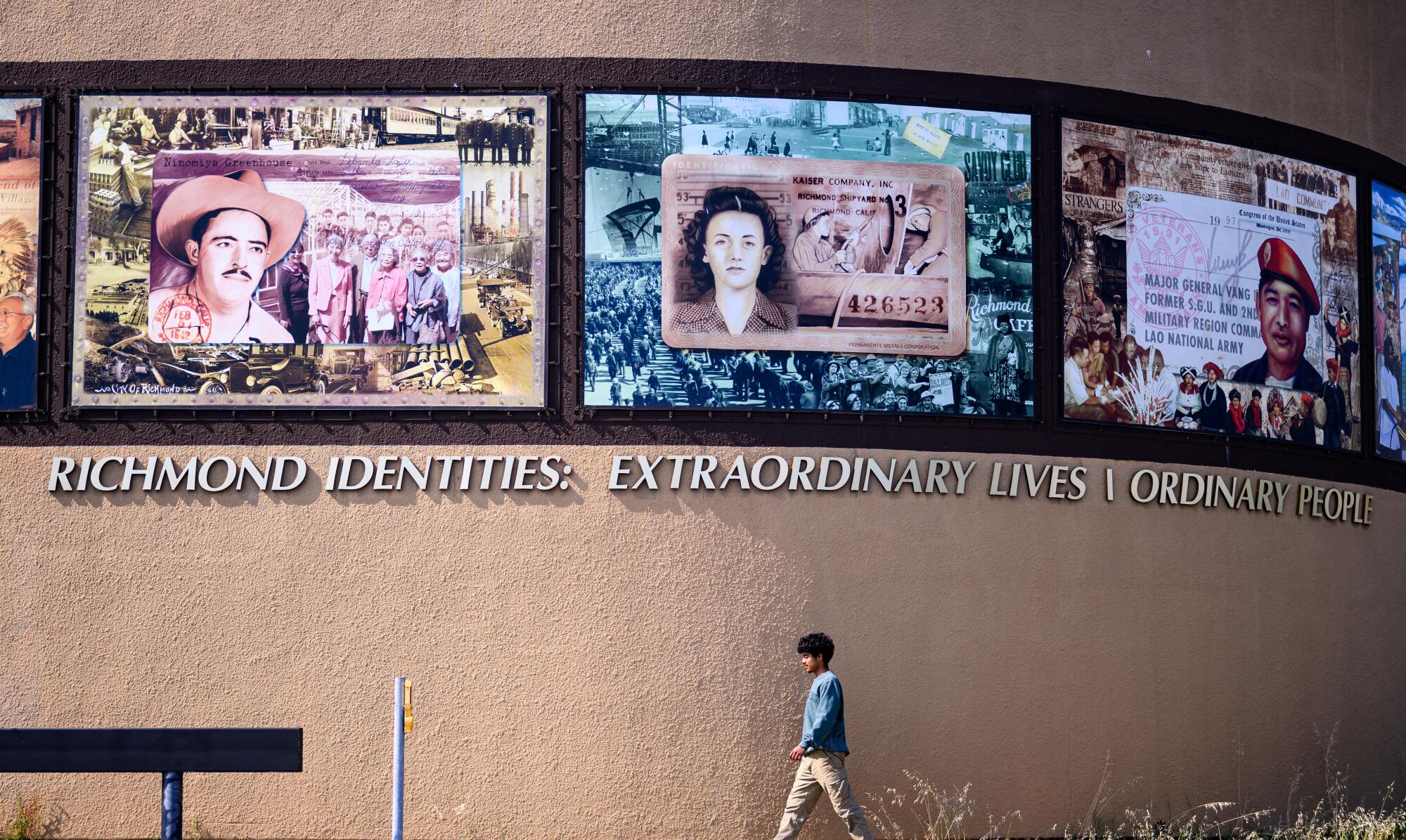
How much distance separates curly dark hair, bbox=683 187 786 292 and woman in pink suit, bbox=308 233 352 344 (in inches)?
105

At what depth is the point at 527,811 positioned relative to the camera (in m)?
12.0

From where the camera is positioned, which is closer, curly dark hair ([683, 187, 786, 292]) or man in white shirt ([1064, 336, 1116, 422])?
curly dark hair ([683, 187, 786, 292])

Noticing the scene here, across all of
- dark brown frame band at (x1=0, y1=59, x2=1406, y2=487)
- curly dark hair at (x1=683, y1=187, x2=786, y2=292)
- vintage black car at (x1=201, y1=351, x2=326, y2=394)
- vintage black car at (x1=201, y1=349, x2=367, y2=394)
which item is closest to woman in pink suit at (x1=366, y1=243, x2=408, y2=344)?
vintage black car at (x1=201, y1=349, x2=367, y2=394)

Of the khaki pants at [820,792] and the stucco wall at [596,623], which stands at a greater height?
the stucco wall at [596,623]

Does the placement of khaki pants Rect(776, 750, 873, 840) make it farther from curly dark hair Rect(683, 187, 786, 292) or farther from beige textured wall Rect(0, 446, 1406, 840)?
curly dark hair Rect(683, 187, 786, 292)

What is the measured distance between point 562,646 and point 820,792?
2258 mm

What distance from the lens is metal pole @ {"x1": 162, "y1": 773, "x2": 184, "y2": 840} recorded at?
9.55 m

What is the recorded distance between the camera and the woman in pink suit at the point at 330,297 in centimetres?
1252

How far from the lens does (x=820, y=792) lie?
11.3 meters

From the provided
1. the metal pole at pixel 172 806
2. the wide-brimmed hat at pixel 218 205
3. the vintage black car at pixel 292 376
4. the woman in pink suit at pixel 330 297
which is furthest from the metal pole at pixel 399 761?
the wide-brimmed hat at pixel 218 205

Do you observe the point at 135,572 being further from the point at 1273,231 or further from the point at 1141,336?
the point at 1273,231

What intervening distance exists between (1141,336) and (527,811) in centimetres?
621

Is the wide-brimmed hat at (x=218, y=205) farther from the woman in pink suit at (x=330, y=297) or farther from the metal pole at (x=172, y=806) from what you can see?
the metal pole at (x=172, y=806)

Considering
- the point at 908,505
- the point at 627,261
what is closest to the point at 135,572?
the point at 627,261
